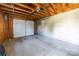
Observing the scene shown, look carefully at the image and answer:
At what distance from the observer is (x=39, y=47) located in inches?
62.3

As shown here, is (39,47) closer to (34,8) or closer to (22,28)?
(22,28)

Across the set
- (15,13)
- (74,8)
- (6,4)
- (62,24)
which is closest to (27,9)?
(15,13)

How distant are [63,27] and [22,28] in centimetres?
80

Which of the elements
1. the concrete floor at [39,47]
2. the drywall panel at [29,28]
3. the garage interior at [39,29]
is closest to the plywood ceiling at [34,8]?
the garage interior at [39,29]

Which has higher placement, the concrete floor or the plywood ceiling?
the plywood ceiling

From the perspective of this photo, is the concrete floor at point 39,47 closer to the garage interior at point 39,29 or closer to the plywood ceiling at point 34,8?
the garage interior at point 39,29

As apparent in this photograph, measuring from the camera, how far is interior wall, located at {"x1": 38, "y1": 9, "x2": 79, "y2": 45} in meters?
1.42

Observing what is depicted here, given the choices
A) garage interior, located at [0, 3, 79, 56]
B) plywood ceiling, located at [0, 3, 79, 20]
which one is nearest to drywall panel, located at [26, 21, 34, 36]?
garage interior, located at [0, 3, 79, 56]

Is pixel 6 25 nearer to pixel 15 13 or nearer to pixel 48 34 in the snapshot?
pixel 15 13

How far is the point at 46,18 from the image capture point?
1.65m

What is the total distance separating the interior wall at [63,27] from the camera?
4.67 ft

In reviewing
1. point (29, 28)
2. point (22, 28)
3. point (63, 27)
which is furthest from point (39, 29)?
point (63, 27)

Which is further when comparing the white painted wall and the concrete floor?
the white painted wall

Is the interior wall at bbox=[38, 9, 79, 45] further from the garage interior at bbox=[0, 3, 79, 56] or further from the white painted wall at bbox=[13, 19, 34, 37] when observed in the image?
the white painted wall at bbox=[13, 19, 34, 37]
